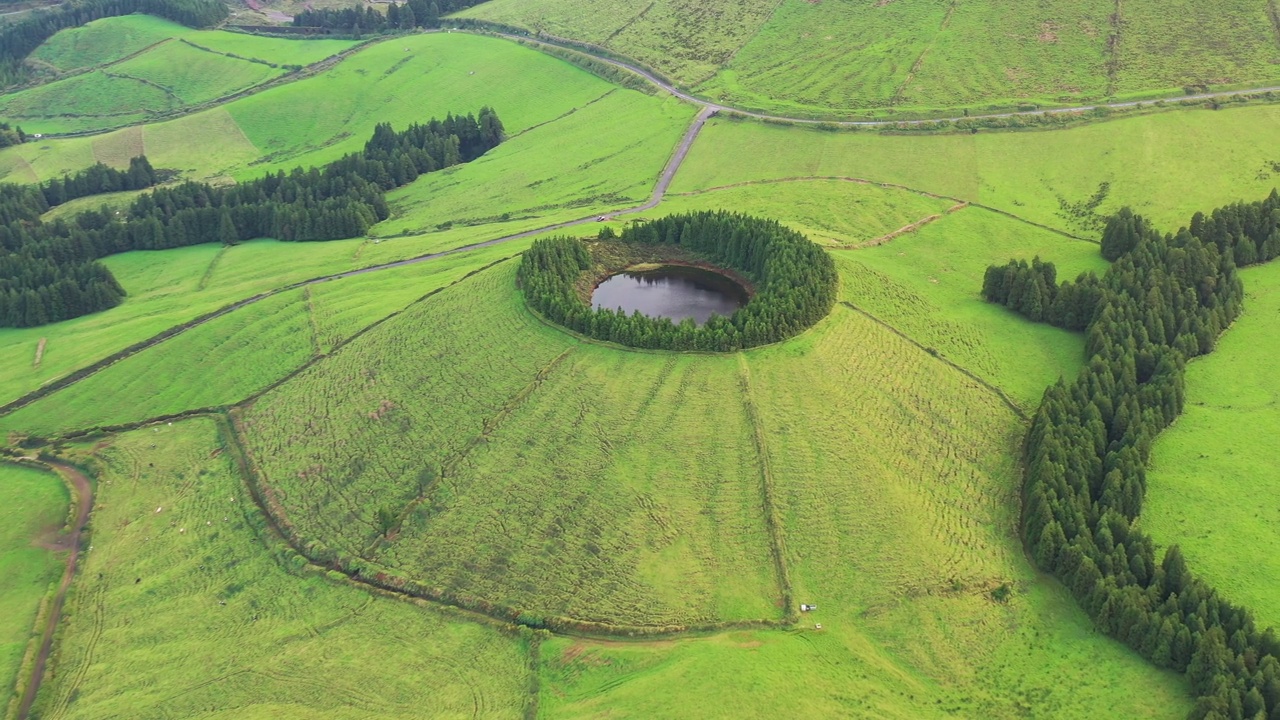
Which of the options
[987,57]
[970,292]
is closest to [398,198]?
[970,292]

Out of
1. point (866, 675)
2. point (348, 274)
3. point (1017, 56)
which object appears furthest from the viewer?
point (1017, 56)

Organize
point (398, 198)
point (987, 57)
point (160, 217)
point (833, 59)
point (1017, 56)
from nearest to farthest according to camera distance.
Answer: point (160, 217) < point (1017, 56) < point (398, 198) < point (987, 57) < point (833, 59)

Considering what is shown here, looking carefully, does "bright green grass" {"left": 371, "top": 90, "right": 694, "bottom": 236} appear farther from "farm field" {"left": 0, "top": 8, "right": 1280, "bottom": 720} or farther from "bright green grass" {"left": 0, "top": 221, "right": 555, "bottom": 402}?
"farm field" {"left": 0, "top": 8, "right": 1280, "bottom": 720}

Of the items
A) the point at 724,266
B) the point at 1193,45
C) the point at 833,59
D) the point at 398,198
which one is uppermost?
the point at 1193,45

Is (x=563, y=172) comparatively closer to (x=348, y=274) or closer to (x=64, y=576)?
(x=348, y=274)

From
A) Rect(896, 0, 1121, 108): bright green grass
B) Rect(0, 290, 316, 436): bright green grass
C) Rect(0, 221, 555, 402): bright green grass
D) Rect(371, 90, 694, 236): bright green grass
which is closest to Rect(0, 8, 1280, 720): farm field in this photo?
Rect(0, 290, 316, 436): bright green grass

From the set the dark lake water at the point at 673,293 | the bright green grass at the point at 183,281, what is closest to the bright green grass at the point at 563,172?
the bright green grass at the point at 183,281

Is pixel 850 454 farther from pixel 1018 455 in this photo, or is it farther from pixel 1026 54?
pixel 1026 54
